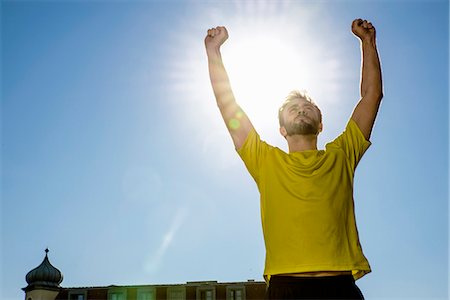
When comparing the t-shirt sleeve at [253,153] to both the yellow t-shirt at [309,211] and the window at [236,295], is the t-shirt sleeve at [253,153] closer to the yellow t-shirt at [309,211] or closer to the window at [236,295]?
Answer: the yellow t-shirt at [309,211]

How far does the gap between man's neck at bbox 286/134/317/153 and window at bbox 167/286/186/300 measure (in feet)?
120

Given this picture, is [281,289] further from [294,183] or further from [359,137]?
[359,137]

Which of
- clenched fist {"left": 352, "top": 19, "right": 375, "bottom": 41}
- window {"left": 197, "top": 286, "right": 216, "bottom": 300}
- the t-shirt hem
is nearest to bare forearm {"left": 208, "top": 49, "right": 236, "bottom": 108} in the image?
clenched fist {"left": 352, "top": 19, "right": 375, "bottom": 41}

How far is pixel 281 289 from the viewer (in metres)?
3.21

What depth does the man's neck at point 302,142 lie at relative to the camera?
3729 mm

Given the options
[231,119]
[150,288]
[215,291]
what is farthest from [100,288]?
[231,119]

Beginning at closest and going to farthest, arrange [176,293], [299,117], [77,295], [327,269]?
[327,269]
[299,117]
[176,293]
[77,295]

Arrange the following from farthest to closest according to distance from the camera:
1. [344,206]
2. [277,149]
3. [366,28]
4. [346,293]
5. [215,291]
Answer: [215,291]
[366,28]
[277,149]
[344,206]
[346,293]

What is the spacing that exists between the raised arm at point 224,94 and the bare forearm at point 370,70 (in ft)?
2.92

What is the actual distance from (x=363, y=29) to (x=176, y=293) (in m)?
36.6

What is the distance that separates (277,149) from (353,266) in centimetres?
94

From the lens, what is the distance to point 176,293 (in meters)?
39.0

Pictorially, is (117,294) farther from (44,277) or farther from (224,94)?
(224,94)

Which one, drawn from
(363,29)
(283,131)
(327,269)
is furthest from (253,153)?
(363,29)
